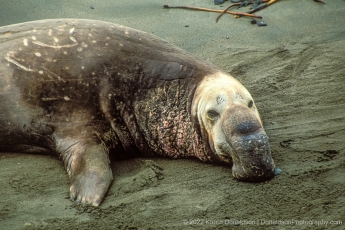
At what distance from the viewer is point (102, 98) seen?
4082 millimetres

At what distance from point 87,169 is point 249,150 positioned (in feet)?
3.78

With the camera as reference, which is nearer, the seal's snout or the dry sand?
the dry sand

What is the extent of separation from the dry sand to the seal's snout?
72mm

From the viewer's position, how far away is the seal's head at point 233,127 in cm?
346

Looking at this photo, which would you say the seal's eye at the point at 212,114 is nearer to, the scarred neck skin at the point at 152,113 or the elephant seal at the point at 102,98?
the elephant seal at the point at 102,98

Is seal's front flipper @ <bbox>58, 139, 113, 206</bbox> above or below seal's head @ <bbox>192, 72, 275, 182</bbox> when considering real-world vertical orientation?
below

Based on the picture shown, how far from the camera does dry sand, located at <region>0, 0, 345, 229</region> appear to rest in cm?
312

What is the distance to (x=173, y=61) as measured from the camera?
4.27 meters

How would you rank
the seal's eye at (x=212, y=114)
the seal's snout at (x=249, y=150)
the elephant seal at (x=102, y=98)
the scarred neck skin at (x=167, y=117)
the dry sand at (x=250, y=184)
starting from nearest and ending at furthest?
the dry sand at (x=250, y=184)
the seal's snout at (x=249, y=150)
the seal's eye at (x=212, y=114)
the elephant seal at (x=102, y=98)
the scarred neck skin at (x=167, y=117)

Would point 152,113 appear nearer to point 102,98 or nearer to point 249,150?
point 102,98

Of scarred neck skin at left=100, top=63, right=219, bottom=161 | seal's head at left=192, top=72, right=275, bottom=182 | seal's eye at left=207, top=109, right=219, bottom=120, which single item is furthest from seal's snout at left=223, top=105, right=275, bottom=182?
scarred neck skin at left=100, top=63, right=219, bottom=161

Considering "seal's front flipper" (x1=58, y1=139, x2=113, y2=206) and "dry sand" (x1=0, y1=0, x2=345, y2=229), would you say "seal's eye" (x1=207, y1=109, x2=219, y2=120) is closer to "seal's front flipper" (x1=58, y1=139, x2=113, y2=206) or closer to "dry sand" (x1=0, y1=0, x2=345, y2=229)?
"dry sand" (x1=0, y1=0, x2=345, y2=229)

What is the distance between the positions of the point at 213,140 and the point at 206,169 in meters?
0.22

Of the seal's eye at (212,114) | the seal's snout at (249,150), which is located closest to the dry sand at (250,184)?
the seal's snout at (249,150)
